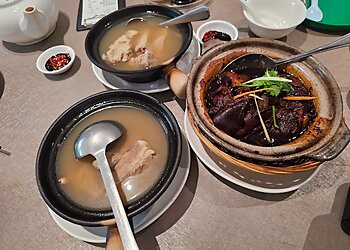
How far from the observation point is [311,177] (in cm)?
116

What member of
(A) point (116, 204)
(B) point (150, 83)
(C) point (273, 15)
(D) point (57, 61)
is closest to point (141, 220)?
(A) point (116, 204)

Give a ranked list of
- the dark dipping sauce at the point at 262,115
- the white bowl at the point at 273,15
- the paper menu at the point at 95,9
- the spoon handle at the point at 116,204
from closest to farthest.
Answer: the spoon handle at the point at 116,204 → the dark dipping sauce at the point at 262,115 → the white bowl at the point at 273,15 → the paper menu at the point at 95,9

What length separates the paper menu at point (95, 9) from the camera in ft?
6.44

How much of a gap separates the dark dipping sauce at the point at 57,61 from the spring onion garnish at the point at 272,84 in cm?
111

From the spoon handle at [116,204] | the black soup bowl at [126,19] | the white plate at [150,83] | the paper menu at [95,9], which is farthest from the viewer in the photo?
the paper menu at [95,9]

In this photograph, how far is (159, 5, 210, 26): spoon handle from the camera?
1.43 meters

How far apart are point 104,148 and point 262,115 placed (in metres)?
0.62

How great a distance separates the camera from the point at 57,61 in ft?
5.72

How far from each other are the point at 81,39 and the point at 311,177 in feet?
5.14

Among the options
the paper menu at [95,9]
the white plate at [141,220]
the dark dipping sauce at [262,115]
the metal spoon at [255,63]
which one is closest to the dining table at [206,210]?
the white plate at [141,220]

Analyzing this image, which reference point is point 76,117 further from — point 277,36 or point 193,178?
point 277,36

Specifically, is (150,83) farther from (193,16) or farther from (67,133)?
(67,133)

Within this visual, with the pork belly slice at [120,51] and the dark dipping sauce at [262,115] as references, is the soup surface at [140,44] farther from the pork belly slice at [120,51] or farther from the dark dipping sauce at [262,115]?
the dark dipping sauce at [262,115]

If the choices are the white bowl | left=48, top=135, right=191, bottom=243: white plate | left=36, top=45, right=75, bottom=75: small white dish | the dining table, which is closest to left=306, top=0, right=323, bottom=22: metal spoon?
the white bowl
